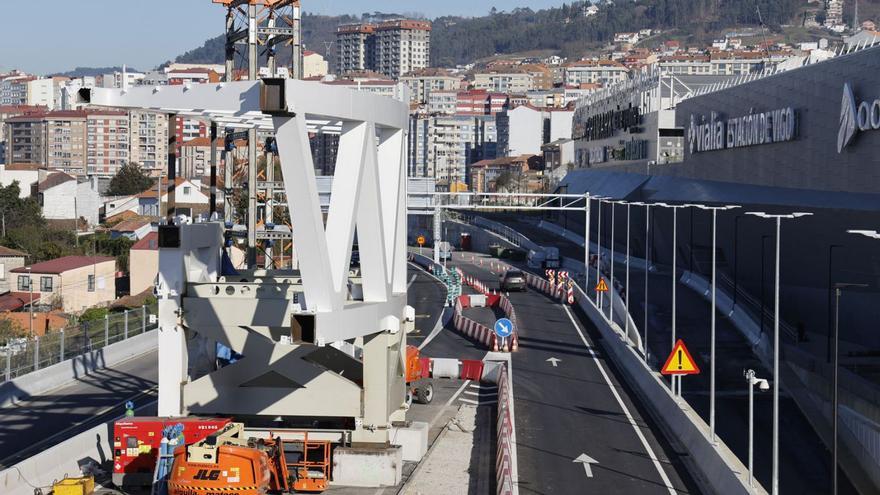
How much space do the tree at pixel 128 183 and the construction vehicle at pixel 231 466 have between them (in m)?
143

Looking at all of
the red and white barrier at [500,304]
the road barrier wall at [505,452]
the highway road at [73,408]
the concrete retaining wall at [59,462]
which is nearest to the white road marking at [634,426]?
the red and white barrier at [500,304]

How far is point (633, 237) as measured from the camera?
94062mm

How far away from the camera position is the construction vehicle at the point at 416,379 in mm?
35438

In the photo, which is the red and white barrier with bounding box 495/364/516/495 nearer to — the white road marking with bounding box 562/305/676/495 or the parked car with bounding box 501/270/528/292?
the white road marking with bounding box 562/305/676/495

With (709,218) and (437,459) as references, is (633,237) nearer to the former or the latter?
(709,218)

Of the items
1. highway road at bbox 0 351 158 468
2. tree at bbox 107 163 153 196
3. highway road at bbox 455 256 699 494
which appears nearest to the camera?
highway road at bbox 455 256 699 494

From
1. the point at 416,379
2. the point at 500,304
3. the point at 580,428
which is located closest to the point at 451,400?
the point at 416,379

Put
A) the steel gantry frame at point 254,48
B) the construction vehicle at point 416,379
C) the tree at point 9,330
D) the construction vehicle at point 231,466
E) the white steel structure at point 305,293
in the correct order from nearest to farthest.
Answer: the construction vehicle at point 231,466, the white steel structure at point 305,293, the construction vehicle at point 416,379, the steel gantry frame at point 254,48, the tree at point 9,330

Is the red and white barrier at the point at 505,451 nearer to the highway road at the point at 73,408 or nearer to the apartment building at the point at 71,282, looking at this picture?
Answer: the highway road at the point at 73,408

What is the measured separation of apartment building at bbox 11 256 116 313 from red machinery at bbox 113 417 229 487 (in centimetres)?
4586

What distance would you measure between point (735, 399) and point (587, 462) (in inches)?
510

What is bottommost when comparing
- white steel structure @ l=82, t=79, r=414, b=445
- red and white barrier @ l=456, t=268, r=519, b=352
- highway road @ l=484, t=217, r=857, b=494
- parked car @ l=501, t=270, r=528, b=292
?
highway road @ l=484, t=217, r=857, b=494

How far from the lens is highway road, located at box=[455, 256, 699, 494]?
27609mm

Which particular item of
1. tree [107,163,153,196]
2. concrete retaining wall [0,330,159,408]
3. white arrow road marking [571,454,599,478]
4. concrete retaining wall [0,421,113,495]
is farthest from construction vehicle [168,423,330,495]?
tree [107,163,153,196]
